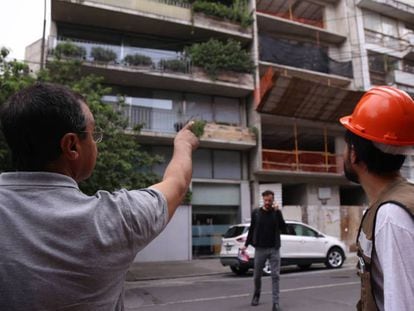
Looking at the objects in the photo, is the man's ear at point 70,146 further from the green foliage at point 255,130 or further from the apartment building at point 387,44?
the apartment building at point 387,44

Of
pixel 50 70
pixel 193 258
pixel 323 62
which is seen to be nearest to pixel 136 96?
pixel 50 70

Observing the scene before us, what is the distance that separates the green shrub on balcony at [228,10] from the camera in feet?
64.7

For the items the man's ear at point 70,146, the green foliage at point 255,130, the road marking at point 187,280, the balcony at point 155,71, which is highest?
the balcony at point 155,71

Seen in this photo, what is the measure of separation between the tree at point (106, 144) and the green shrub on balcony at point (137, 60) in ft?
14.0

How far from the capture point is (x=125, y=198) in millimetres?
1360

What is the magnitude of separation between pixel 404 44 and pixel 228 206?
592 inches

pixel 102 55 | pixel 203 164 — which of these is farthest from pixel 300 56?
pixel 102 55

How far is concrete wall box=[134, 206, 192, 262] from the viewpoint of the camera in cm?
1769

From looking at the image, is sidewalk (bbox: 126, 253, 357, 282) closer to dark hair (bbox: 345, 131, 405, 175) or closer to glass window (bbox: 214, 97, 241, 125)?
glass window (bbox: 214, 97, 241, 125)

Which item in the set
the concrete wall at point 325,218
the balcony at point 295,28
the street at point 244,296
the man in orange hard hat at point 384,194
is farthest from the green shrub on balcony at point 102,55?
the man in orange hard hat at point 384,194

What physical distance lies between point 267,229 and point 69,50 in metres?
12.7

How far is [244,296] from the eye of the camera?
8367mm

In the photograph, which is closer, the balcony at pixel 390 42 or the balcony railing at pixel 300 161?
the balcony railing at pixel 300 161

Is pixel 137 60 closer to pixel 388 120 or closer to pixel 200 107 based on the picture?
pixel 200 107
